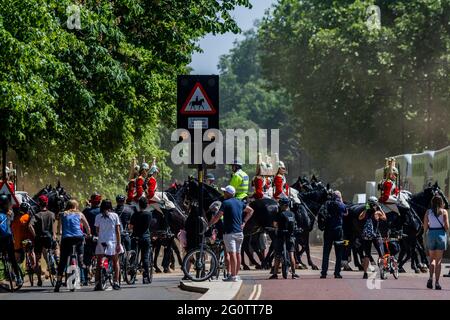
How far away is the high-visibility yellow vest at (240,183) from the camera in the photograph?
32794 mm

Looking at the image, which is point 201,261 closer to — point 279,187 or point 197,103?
point 197,103

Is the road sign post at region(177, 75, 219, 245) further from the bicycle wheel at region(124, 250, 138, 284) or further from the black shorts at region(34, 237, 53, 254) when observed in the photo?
the black shorts at region(34, 237, 53, 254)

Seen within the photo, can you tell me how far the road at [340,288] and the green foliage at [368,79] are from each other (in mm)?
44522

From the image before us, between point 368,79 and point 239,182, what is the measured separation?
4832cm

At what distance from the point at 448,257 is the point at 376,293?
69.4 feet

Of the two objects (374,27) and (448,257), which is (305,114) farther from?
(448,257)

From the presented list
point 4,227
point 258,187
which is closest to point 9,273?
point 4,227

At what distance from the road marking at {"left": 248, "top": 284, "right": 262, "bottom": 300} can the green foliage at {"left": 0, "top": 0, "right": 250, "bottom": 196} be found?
6.03 meters

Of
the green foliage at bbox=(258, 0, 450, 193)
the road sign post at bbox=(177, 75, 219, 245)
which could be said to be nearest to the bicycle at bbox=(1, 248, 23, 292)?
the road sign post at bbox=(177, 75, 219, 245)

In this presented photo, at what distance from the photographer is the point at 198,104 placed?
89.5 feet

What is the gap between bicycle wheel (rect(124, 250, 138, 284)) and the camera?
29478 millimetres

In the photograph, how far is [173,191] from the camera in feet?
129

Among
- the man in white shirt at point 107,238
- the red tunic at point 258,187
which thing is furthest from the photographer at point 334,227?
the man in white shirt at point 107,238

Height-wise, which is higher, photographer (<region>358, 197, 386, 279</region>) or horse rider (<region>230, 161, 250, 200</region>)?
horse rider (<region>230, 161, 250, 200</region>)
